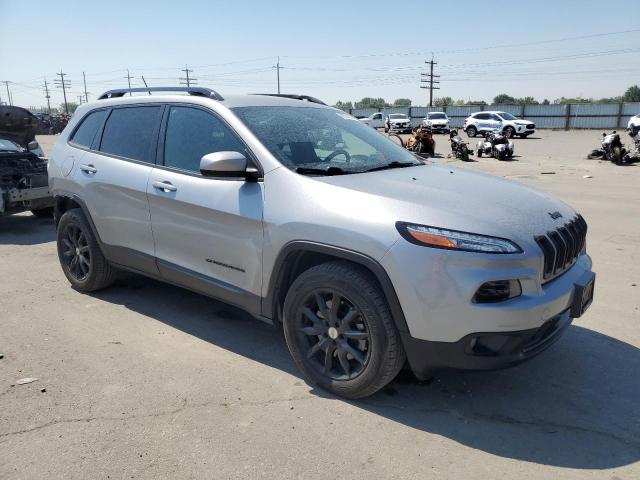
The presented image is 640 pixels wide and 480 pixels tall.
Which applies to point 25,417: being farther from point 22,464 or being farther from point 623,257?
point 623,257

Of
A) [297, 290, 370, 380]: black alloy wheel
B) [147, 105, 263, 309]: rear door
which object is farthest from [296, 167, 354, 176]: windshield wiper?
[297, 290, 370, 380]: black alloy wheel

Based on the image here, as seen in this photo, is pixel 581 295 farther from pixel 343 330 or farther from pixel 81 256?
pixel 81 256

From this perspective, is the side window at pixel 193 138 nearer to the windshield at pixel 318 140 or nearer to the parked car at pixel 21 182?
the windshield at pixel 318 140

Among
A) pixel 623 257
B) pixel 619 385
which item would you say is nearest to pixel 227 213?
pixel 619 385

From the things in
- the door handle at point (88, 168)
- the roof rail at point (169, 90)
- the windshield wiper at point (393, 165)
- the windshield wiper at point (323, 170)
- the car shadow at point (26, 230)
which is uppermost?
the roof rail at point (169, 90)

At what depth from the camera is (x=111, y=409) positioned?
3.08 metres

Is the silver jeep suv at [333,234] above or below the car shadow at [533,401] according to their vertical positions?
above

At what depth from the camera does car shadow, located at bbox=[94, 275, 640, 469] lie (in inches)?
107

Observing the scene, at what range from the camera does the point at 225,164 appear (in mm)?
3211

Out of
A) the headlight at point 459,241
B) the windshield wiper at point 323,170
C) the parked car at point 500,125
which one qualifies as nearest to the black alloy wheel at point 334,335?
the headlight at point 459,241

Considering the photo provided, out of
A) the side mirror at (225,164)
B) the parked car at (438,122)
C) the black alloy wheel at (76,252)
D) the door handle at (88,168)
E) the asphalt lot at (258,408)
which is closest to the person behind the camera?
the asphalt lot at (258,408)

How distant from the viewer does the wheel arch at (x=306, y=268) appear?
2779 millimetres

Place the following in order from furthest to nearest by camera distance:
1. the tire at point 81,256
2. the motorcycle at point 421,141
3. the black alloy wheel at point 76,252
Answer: the motorcycle at point 421,141 → the black alloy wheel at point 76,252 → the tire at point 81,256

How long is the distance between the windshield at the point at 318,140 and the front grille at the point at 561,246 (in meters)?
1.26
